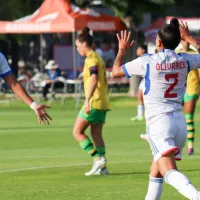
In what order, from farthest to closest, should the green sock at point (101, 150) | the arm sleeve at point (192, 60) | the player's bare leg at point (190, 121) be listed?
the player's bare leg at point (190, 121), the green sock at point (101, 150), the arm sleeve at point (192, 60)

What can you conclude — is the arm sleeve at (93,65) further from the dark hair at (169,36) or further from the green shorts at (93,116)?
the dark hair at (169,36)

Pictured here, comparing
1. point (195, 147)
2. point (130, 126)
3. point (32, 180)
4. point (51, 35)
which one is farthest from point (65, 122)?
point (51, 35)

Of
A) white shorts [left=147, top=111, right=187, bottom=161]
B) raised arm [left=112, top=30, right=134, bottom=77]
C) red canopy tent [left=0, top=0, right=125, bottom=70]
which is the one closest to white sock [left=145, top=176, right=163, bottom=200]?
white shorts [left=147, top=111, right=187, bottom=161]

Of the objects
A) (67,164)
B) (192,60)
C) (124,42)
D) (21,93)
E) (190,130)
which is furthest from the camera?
(190,130)

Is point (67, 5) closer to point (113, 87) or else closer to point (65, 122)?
point (65, 122)

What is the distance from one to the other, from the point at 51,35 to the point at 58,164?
33.8m

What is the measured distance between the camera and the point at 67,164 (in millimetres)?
16109

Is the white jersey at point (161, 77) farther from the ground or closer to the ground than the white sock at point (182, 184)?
farther from the ground

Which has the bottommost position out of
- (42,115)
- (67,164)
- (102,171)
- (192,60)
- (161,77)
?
(67,164)

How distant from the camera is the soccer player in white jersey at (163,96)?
1009cm

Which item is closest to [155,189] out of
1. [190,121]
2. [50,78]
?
[190,121]

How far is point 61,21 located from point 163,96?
887 inches

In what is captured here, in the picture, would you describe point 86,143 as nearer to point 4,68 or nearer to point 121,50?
point 121,50

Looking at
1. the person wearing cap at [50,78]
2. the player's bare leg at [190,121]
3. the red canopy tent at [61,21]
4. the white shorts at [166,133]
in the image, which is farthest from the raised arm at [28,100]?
the person wearing cap at [50,78]
